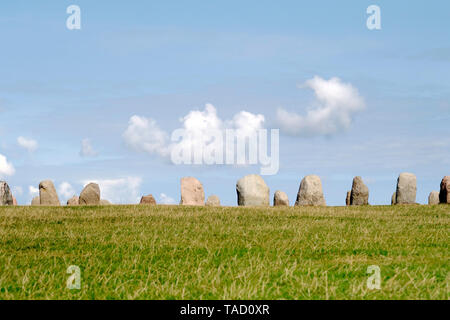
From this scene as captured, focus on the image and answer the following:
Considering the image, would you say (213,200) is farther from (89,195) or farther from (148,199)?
(89,195)

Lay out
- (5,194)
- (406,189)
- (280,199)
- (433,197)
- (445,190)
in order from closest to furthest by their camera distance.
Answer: (5,194)
(445,190)
(406,189)
(280,199)
(433,197)

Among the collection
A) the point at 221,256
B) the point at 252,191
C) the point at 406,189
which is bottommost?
the point at 221,256

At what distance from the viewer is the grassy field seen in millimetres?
7816

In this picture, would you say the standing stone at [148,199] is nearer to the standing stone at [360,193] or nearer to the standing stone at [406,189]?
the standing stone at [360,193]

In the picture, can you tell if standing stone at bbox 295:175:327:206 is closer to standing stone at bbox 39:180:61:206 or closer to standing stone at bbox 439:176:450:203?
standing stone at bbox 439:176:450:203

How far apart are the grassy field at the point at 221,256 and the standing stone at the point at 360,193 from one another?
12906mm

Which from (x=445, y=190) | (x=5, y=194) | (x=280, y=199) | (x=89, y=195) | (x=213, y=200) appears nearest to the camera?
(x=5, y=194)

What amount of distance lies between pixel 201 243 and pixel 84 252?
2.58m

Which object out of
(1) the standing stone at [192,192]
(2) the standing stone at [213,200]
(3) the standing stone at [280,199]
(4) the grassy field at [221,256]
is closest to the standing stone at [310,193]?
(3) the standing stone at [280,199]

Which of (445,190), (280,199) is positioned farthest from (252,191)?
(445,190)

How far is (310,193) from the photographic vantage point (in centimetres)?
3017

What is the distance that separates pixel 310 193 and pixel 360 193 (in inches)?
157

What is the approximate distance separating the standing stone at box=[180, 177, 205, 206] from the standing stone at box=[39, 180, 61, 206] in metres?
7.91

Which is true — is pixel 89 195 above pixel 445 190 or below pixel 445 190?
below
